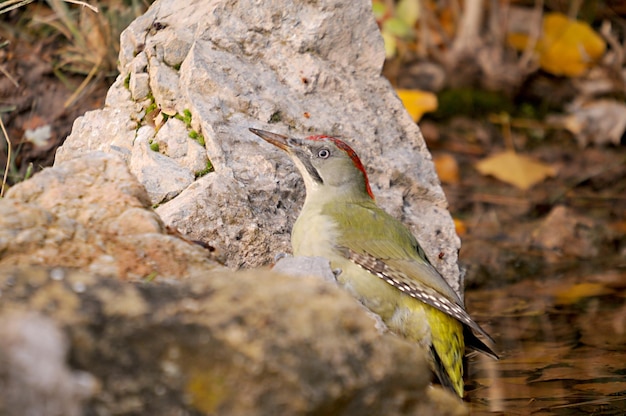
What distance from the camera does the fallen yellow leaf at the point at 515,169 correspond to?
8.69m

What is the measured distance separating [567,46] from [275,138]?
250 inches

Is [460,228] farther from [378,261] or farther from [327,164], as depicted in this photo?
[378,261]

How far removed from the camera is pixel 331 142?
4.50 metres

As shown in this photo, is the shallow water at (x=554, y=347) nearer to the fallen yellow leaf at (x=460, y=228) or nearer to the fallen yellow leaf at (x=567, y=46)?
the fallen yellow leaf at (x=460, y=228)

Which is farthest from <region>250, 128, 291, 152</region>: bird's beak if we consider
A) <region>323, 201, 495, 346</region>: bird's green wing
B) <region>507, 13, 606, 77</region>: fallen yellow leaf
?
<region>507, 13, 606, 77</region>: fallen yellow leaf

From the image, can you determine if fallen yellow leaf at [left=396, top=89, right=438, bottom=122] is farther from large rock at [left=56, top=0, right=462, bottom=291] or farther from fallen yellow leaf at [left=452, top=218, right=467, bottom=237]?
large rock at [left=56, top=0, right=462, bottom=291]

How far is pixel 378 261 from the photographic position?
4.21 m

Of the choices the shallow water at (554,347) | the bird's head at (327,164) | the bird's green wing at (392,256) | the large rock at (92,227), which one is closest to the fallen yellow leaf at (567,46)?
the shallow water at (554,347)

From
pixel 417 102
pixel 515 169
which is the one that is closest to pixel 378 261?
pixel 417 102

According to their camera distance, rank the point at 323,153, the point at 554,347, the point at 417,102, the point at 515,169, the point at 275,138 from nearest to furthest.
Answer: the point at 275,138 < the point at 323,153 < the point at 554,347 < the point at 417,102 < the point at 515,169

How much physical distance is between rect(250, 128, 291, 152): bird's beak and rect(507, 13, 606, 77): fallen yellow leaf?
6107 millimetres

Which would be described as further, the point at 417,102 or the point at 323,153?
the point at 417,102

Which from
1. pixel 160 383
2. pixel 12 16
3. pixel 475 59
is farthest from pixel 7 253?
pixel 475 59

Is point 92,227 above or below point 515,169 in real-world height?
above
